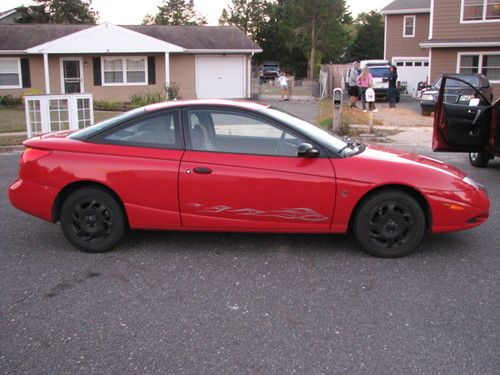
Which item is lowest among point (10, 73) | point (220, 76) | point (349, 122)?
point (349, 122)

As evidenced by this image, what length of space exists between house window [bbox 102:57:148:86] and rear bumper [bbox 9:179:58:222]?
78.4 ft

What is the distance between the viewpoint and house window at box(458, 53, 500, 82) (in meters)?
26.8

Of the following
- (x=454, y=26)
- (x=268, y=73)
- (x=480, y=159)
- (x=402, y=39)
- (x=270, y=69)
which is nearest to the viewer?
(x=480, y=159)

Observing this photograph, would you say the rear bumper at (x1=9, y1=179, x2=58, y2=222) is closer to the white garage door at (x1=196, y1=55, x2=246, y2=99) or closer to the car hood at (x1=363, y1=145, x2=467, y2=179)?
the car hood at (x1=363, y1=145, x2=467, y2=179)

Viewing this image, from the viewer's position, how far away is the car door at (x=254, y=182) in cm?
521

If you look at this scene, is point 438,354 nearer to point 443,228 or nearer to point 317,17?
point 443,228

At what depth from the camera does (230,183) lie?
5238 millimetres

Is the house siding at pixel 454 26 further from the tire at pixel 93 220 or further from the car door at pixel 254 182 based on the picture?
the tire at pixel 93 220

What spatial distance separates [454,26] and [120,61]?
1632cm

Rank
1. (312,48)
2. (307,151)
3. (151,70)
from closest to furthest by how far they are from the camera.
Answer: (307,151) < (151,70) < (312,48)

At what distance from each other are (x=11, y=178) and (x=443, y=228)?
23.2ft

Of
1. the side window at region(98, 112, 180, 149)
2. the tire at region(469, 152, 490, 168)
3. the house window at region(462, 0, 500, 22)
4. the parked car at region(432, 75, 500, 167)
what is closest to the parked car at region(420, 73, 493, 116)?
the house window at region(462, 0, 500, 22)

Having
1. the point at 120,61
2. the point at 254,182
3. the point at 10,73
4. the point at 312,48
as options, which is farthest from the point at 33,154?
the point at 312,48

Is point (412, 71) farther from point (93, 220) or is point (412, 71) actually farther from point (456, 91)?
point (93, 220)
